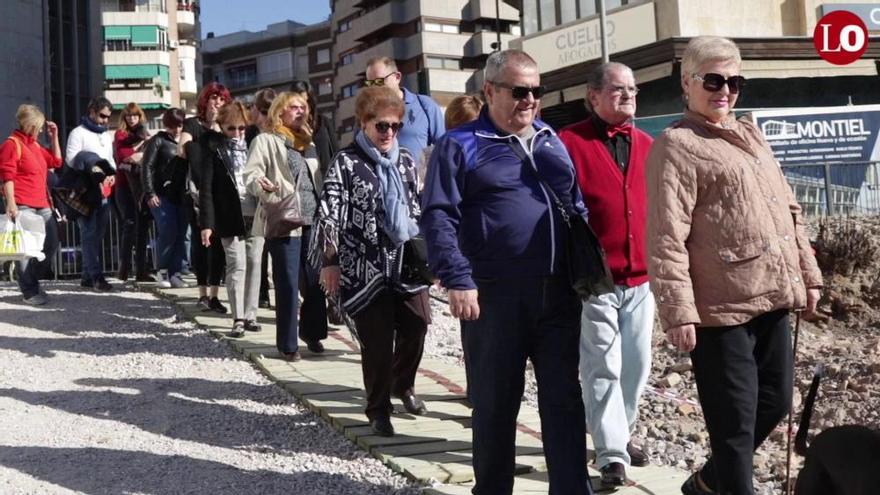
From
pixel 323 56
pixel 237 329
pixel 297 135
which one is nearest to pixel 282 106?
pixel 297 135

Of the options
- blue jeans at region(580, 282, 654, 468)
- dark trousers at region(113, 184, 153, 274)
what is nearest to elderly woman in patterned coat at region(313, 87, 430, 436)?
blue jeans at region(580, 282, 654, 468)

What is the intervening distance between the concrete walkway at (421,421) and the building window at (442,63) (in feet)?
206

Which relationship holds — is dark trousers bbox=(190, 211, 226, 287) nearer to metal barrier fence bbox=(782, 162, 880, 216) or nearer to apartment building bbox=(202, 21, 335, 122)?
metal barrier fence bbox=(782, 162, 880, 216)

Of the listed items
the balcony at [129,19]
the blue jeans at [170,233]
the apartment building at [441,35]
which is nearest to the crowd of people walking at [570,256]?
A: the blue jeans at [170,233]

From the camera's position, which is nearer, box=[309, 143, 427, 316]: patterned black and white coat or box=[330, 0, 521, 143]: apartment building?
box=[309, 143, 427, 316]: patterned black and white coat

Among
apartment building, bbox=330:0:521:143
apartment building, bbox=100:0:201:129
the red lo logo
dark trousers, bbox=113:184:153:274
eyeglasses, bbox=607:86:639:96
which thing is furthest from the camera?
apartment building, bbox=330:0:521:143

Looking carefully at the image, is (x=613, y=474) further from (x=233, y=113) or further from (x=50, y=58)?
(x=50, y=58)

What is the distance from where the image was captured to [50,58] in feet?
155

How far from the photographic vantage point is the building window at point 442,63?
7244 cm

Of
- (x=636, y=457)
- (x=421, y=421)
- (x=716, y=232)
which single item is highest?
(x=716, y=232)

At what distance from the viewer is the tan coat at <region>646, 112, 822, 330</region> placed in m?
4.66

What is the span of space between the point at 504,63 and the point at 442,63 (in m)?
68.9

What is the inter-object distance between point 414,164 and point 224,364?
296 cm

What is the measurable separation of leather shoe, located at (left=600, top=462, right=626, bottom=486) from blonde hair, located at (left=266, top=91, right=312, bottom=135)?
434cm
